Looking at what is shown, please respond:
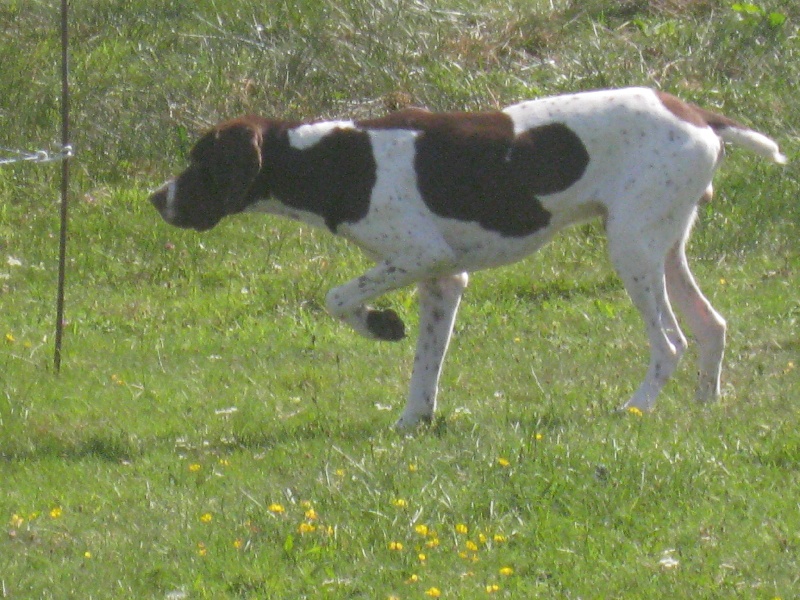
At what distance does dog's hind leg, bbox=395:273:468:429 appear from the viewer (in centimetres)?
679

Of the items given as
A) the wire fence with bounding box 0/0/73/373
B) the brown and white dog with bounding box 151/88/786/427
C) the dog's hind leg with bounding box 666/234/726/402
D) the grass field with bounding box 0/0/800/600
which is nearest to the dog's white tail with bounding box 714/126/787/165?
the brown and white dog with bounding box 151/88/786/427

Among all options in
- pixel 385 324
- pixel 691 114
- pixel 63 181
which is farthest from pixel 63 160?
pixel 691 114

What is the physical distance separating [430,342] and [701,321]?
1.30 meters

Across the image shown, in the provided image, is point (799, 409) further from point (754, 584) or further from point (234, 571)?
point (234, 571)

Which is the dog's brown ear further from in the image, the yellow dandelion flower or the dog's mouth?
the yellow dandelion flower

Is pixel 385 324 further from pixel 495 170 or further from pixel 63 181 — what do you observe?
pixel 63 181

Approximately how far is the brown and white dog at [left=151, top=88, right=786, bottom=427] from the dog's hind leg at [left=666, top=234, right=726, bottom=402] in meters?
0.41

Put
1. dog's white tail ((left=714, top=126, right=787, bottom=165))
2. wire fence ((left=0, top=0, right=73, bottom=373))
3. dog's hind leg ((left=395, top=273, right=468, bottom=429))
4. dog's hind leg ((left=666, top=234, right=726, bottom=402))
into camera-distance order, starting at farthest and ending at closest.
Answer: wire fence ((left=0, top=0, right=73, bottom=373)), dog's hind leg ((left=666, top=234, right=726, bottom=402)), dog's white tail ((left=714, top=126, right=787, bottom=165)), dog's hind leg ((left=395, top=273, right=468, bottom=429))

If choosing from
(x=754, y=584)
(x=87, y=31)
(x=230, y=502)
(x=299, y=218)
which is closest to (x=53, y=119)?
(x=87, y=31)

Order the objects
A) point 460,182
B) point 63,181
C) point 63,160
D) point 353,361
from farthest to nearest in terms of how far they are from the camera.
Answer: point 353,361
point 63,181
point 63,160
point 460,182

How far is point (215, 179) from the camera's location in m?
6.65

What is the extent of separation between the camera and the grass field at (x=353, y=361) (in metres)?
5.01

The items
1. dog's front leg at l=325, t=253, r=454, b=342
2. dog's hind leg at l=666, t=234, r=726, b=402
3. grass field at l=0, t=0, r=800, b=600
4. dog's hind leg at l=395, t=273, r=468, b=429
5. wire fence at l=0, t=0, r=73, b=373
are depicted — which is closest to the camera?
grass field at l=0, t=0, r=800, b=600

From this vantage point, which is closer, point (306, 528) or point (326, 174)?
point (306, 528)
